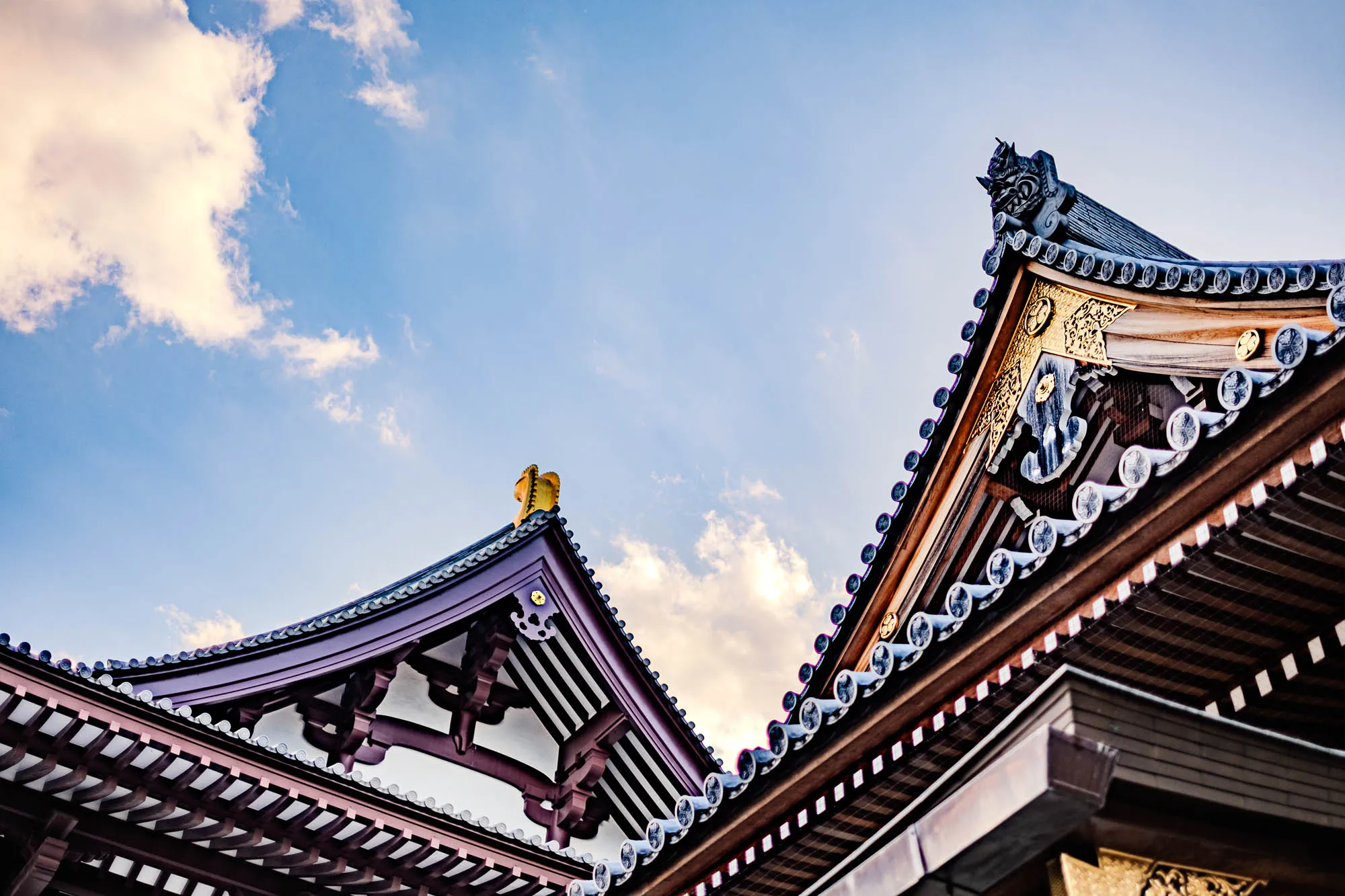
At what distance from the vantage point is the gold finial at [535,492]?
13.7m

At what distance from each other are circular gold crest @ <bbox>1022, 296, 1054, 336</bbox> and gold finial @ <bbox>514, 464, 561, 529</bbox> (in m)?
6.39

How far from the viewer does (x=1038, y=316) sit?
9.86 meters

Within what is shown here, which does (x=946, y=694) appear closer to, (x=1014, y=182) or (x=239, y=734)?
(x=239, y=734)

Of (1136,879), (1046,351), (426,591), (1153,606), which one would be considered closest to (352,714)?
(426,591)

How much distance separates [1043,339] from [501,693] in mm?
7780

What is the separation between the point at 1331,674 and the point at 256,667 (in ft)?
30.8

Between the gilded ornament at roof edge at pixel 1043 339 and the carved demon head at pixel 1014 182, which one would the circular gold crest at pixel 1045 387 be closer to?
the gilded ornament at roof edge at pixel 1043 339

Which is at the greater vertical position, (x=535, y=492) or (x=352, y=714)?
(x=535, y=492)

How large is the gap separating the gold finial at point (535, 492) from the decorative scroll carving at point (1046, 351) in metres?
5.89

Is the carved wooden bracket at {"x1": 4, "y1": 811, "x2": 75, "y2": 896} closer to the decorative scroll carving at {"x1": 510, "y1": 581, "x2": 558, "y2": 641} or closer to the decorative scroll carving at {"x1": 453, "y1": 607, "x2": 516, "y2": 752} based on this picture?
the decorative scroll carving at {"x1": 453, "y1": 607, "x2": 516, "y2": 752}

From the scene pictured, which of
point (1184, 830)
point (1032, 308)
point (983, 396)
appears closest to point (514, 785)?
point (983, 396)

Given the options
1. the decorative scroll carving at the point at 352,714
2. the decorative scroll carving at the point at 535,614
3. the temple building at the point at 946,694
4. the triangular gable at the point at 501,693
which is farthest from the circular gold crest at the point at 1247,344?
the decorative scroll carving at the point at 352,714

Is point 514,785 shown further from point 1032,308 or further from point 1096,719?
point 1096,719

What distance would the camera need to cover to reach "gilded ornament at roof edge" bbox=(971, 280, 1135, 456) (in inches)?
361
